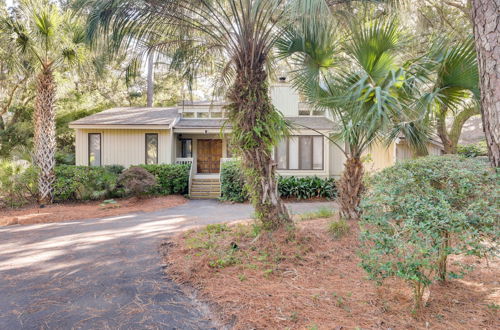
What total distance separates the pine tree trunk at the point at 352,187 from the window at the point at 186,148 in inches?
497

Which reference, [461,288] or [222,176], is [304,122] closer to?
[222,176]

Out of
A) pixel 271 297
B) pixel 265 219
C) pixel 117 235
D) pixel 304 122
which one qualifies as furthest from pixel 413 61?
pixel 304 122

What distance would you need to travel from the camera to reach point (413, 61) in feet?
15.1

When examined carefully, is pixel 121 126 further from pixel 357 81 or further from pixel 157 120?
pixel 357 81

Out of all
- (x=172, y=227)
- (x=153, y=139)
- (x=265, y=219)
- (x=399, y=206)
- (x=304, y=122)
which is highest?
(x=304, y=122)

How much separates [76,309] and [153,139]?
12092mm

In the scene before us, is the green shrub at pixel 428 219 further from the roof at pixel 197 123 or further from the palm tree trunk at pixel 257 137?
the roof at pixel 197 123

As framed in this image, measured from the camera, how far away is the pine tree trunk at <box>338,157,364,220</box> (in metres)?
5.77

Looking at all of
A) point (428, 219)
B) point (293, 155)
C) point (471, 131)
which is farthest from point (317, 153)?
point (471, 131)

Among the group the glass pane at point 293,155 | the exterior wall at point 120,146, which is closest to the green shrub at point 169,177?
the exterior wall at point 120,146

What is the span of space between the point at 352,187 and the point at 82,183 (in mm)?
10103

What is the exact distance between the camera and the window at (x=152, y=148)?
14203 millimetres

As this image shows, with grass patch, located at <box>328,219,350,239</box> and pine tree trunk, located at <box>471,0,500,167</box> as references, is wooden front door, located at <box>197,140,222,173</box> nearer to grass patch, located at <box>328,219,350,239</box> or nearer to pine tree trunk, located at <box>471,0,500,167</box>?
grass patch, located at <box>328,219,350,239</box>

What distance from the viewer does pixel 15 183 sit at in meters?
9.80
